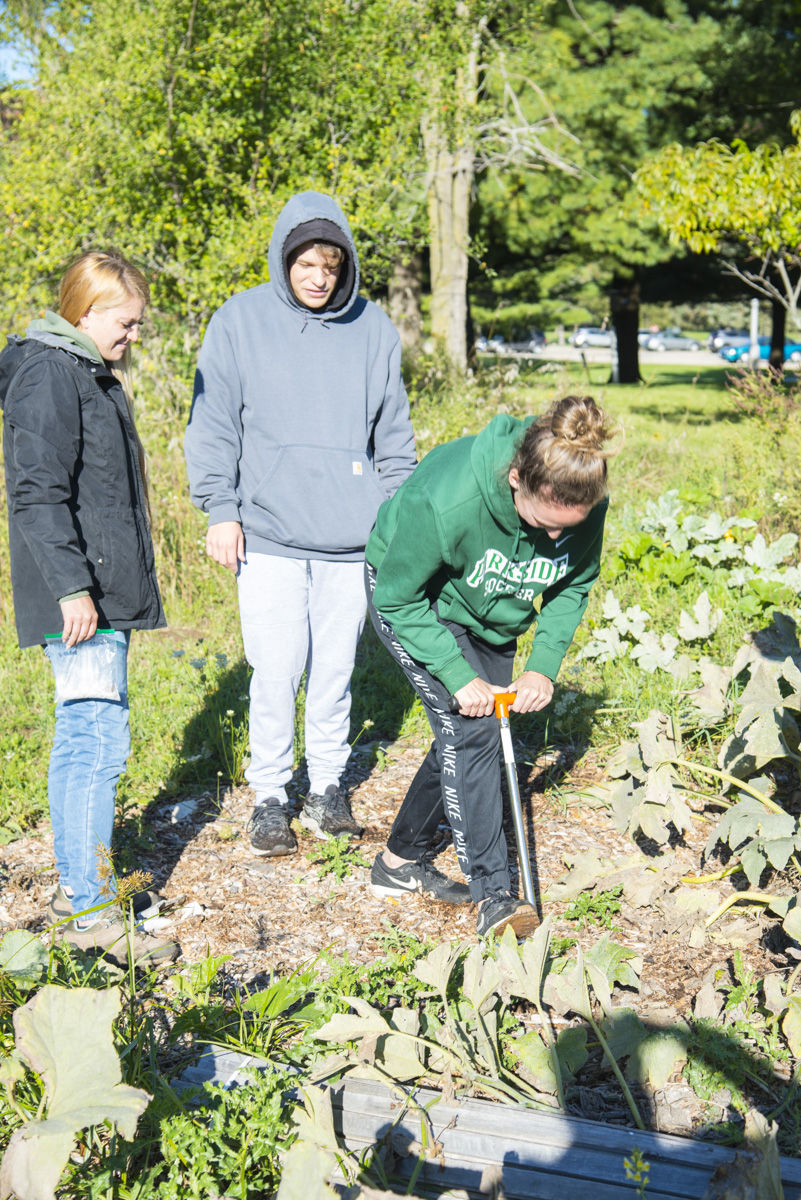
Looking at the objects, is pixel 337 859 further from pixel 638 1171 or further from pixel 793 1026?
pixel 638 1171

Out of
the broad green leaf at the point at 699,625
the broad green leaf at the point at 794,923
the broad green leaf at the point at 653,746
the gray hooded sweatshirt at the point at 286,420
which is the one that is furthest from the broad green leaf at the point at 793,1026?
the broad green leaf at the point at 699,625

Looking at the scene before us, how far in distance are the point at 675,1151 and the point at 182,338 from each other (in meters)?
7.43

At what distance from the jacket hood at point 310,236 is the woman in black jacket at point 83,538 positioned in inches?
27.4

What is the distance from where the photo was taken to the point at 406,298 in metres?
14.6

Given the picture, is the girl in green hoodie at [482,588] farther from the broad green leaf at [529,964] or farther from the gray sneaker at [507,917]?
the broad green leaf at [529,964]

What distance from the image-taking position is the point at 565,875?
3100mm

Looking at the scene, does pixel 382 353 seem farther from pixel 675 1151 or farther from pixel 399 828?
pixel 675 1151

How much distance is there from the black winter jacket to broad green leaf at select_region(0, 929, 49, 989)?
0.75 metres

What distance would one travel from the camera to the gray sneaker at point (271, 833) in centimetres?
343

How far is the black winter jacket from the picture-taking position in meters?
2.51

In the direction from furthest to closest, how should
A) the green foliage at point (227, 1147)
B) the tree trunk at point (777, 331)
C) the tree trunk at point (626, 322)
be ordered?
the tree trunk at point (626, 322) < the tree trunk at point (777, 331) < the green foliage at point (227, 1147)

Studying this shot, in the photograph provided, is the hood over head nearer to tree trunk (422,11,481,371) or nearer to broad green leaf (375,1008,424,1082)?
broad green leaf (375,1008,424,1082)

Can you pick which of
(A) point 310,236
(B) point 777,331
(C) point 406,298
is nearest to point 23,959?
(A) point 310,236

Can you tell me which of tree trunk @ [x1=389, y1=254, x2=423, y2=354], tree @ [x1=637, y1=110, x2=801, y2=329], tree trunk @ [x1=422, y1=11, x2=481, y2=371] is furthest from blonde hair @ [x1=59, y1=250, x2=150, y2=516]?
tree trunk @ [x1=389, y1=254, x2=423, y2=354]
